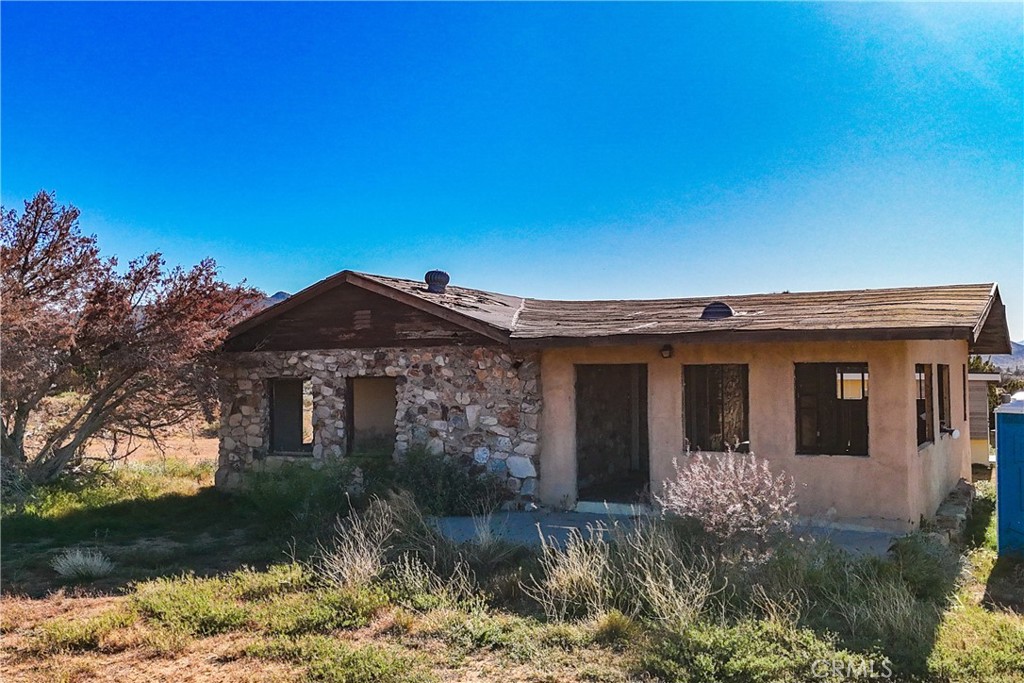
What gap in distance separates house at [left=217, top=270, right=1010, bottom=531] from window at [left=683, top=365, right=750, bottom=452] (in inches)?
1.6

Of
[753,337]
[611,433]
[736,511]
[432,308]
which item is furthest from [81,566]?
[611,433]

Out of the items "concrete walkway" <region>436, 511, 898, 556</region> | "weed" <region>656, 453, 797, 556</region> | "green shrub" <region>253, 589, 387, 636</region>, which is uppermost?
"weed" <region>656, 453, 797, 556</region>

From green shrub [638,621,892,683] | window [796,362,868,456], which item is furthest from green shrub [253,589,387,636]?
window [796,362,868,456]

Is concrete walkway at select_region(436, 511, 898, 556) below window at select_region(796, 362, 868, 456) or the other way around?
below

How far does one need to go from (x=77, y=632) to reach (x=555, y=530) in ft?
17.6

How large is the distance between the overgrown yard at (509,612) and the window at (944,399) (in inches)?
A: 154

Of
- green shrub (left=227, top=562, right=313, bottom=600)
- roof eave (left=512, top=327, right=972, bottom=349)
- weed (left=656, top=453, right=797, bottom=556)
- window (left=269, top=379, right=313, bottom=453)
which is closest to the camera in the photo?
weed (left=656, top=453, right=797, bottom=556)

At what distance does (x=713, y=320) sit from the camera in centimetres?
1012

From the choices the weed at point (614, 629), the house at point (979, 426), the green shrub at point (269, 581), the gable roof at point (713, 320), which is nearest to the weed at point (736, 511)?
the weed at point (614, 629)

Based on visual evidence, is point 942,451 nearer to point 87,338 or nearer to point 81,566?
point 81,566

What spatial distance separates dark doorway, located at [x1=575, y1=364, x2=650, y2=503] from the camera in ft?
42.6

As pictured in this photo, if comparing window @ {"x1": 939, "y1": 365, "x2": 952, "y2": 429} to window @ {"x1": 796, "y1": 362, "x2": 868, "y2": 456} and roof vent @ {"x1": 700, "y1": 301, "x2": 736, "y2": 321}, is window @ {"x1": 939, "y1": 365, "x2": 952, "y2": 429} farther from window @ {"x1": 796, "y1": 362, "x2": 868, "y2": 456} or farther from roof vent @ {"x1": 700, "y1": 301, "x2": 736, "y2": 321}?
roof vent @ {"x1": 700, "y1": 301, "x2": 736, "y2": 321}

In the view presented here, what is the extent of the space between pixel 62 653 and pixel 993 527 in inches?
453

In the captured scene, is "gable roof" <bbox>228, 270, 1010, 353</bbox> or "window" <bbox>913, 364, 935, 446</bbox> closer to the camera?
"gable roof" <bbox>228, 270, 1010, 353</bbox>
